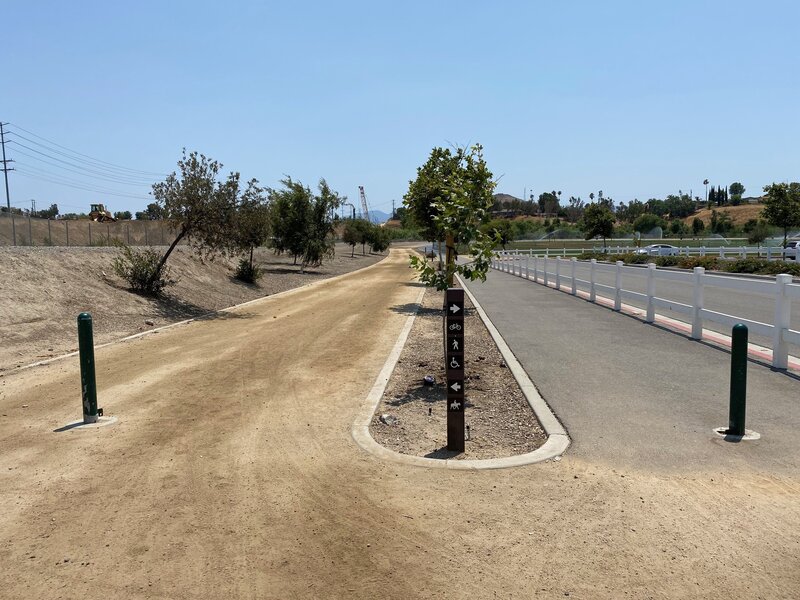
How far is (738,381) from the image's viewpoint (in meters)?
5.98

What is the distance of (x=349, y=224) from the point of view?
280 ft

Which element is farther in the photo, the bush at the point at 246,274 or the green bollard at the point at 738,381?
the bush at the point at 246,274

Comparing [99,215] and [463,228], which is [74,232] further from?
[463,228]

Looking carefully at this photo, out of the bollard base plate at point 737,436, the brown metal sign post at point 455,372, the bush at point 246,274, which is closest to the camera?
the brown metal sign post at point 455,372

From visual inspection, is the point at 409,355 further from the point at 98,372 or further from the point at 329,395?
the point at 98,372

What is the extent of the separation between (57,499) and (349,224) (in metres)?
81.3

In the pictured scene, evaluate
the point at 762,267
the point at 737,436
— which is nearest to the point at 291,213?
the point at 762,267

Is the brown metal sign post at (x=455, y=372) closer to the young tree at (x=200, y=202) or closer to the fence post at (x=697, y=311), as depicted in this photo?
the fence post at (x=697, y=311)

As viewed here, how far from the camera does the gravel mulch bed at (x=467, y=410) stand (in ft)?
20.5

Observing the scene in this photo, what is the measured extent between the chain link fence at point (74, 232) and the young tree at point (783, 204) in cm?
3600

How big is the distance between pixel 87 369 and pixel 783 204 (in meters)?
44.2

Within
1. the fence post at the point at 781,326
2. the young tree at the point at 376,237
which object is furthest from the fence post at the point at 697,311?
the young tree at the point at 376,237

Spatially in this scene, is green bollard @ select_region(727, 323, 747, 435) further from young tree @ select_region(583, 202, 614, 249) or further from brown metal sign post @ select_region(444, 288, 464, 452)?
young tree @ select_region(583, 202, 614, 249)

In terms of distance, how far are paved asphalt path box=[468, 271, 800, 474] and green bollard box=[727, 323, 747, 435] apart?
0.73ft
